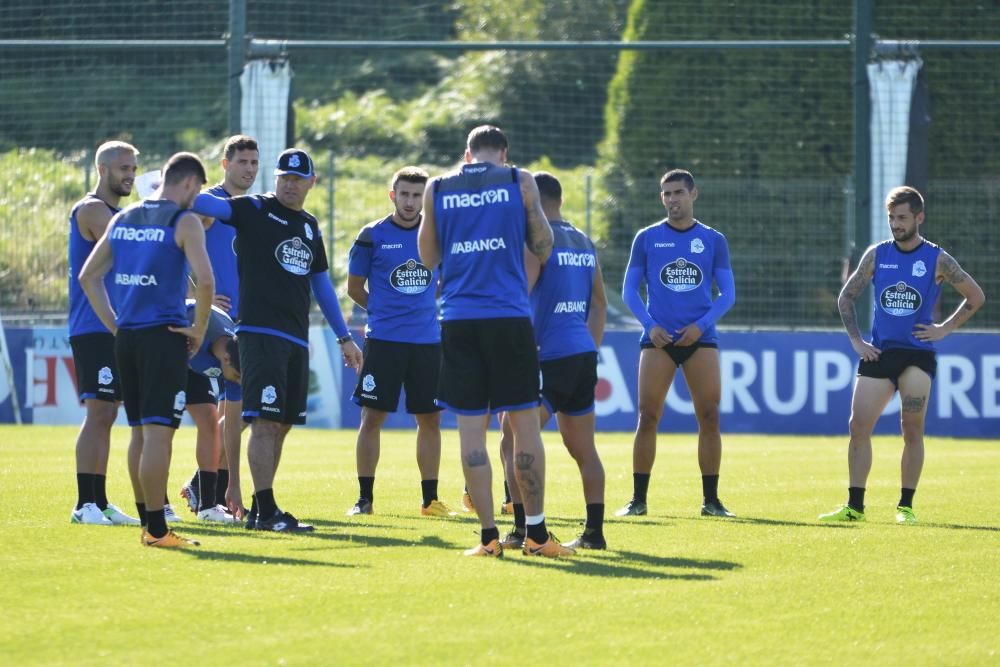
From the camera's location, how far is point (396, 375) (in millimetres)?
10430

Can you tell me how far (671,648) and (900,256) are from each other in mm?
5493

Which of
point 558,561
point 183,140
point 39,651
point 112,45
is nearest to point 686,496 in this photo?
point 558,561

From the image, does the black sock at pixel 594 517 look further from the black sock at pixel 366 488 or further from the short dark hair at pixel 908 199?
the short dark hair at pixel 908 199

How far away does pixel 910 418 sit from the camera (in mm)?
10297

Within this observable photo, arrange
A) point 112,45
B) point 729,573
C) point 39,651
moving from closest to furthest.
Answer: point 39,651
point 729,573
point 112,45

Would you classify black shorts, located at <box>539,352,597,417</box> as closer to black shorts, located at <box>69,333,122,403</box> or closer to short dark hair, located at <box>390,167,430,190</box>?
short dark hair, located at <box>390,167,430,190</box>

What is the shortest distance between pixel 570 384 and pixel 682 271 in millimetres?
2625

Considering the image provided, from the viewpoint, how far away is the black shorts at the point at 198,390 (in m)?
9.76

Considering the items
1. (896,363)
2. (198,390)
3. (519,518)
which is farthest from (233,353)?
(896,363)

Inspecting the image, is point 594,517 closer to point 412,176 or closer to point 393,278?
point 393,278

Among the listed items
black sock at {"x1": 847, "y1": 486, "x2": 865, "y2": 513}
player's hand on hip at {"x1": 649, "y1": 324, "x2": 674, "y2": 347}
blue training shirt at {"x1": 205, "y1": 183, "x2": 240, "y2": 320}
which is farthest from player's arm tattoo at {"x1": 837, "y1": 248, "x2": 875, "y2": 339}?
blue training shirt at {"x1": 205, "y1": 183, "x2": 240, "y2": 320}

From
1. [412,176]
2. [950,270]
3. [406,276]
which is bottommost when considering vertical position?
[406,276]

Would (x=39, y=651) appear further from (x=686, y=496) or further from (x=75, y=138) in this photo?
(x=75, y=138)

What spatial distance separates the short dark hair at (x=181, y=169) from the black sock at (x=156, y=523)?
5.56 feet
